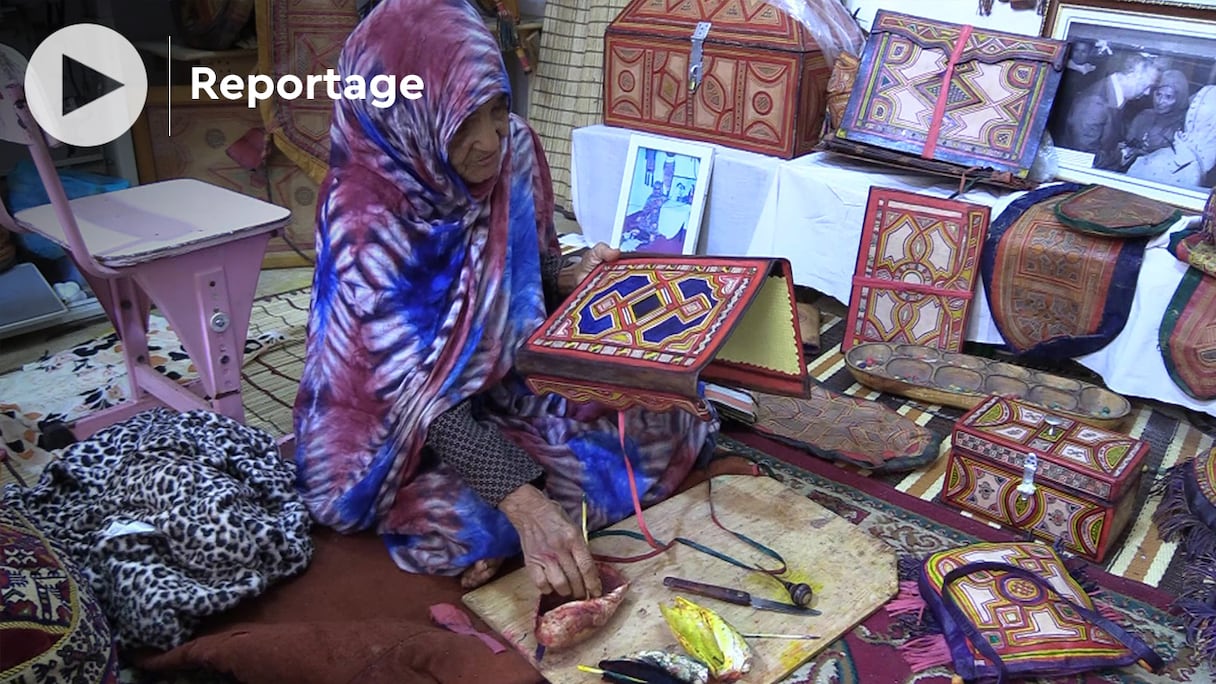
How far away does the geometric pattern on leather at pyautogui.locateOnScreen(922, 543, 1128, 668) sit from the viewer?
1.63 m

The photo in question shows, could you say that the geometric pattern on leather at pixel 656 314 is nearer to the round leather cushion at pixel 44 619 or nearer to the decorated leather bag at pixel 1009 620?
the decorated leather bag at pixel 1009 620

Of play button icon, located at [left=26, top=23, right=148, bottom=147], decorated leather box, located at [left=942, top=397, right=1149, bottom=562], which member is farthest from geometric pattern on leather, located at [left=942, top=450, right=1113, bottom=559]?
play button icon, located at [left=26, top=23, right=148, bottom=147]

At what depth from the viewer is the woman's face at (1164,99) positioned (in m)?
2.95

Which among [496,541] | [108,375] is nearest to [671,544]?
[496,541]

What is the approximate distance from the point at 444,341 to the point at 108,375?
5.48ft

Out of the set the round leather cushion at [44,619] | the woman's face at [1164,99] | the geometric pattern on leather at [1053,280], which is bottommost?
the round leather cushion at [44,619]

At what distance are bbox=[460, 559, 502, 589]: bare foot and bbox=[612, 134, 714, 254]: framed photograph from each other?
1884 mm

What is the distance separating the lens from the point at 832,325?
3.35m

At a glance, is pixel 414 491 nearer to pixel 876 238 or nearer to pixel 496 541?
pixel 496 541

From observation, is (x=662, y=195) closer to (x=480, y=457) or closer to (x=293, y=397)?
(x=293, y=397)

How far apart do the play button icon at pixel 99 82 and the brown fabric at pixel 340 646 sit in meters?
2.41

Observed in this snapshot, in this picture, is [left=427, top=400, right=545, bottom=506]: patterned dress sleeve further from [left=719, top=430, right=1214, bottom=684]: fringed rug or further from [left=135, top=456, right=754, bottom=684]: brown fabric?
[left=719, top=430, right=1214, bottom=684]: fringed rug

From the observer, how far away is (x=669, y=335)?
1744 millimetres

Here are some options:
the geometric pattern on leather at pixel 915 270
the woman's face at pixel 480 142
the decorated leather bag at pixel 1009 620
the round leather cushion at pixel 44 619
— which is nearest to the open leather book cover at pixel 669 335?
the woman's face at pixel 480 142
